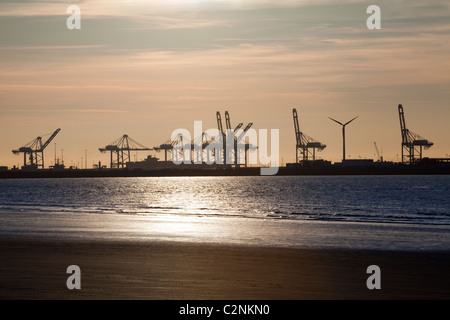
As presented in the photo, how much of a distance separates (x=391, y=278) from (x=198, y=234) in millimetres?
17467

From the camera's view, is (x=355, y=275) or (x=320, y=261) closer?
(x=355, y=275)

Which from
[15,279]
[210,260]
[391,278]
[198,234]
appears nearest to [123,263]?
[210,260]

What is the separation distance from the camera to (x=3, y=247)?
89.6 feet

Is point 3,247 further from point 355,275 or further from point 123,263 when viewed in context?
point 355,275

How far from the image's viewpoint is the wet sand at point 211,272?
1684 centimetres

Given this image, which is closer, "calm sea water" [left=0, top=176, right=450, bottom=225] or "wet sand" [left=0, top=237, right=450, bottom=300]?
"wet sand" [left=0, top=237, right=450, bottom=300]

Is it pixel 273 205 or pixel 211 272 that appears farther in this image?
pixel 273 205

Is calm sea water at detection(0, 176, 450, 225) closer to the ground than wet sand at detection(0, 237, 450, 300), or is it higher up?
closer to the ground

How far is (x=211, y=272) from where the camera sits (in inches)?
814

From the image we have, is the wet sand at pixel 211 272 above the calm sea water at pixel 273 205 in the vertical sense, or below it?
above

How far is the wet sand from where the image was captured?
55.3 feet

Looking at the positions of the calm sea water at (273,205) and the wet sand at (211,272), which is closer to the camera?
the wet sand at (211,272)

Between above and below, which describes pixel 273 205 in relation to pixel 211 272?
below
